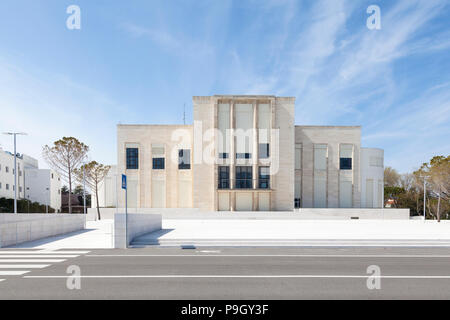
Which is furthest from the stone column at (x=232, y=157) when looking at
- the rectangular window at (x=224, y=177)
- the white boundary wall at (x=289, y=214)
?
the white boundary wall at (x=289, y=214)

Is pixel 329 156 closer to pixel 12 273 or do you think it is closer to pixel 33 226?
pixel 33 226

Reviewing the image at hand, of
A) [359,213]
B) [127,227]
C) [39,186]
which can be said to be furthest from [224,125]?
[39,186]

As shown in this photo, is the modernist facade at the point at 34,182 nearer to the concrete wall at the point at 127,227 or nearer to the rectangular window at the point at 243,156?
the rectangular window at the point at 243,156

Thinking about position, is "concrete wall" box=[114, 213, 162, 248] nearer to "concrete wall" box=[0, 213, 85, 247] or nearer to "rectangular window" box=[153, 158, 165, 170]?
"concrete wall" box=[0, 213, 85, 247]

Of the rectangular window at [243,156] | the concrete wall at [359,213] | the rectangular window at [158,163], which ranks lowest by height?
the concrete wall at [359,213]

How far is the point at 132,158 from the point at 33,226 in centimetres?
2329

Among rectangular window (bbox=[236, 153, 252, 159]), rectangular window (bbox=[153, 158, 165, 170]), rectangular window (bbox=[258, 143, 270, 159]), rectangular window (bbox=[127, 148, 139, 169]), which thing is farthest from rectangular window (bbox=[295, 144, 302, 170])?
rectangular window (bbox=[127, 148, 139, 169])

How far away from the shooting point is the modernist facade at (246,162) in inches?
1380

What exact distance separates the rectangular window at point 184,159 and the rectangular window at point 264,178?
34.7 ft

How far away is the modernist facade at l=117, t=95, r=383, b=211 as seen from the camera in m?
35.1

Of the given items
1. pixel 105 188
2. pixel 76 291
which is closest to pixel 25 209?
pixel 105 188

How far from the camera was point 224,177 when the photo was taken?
1375 inches
